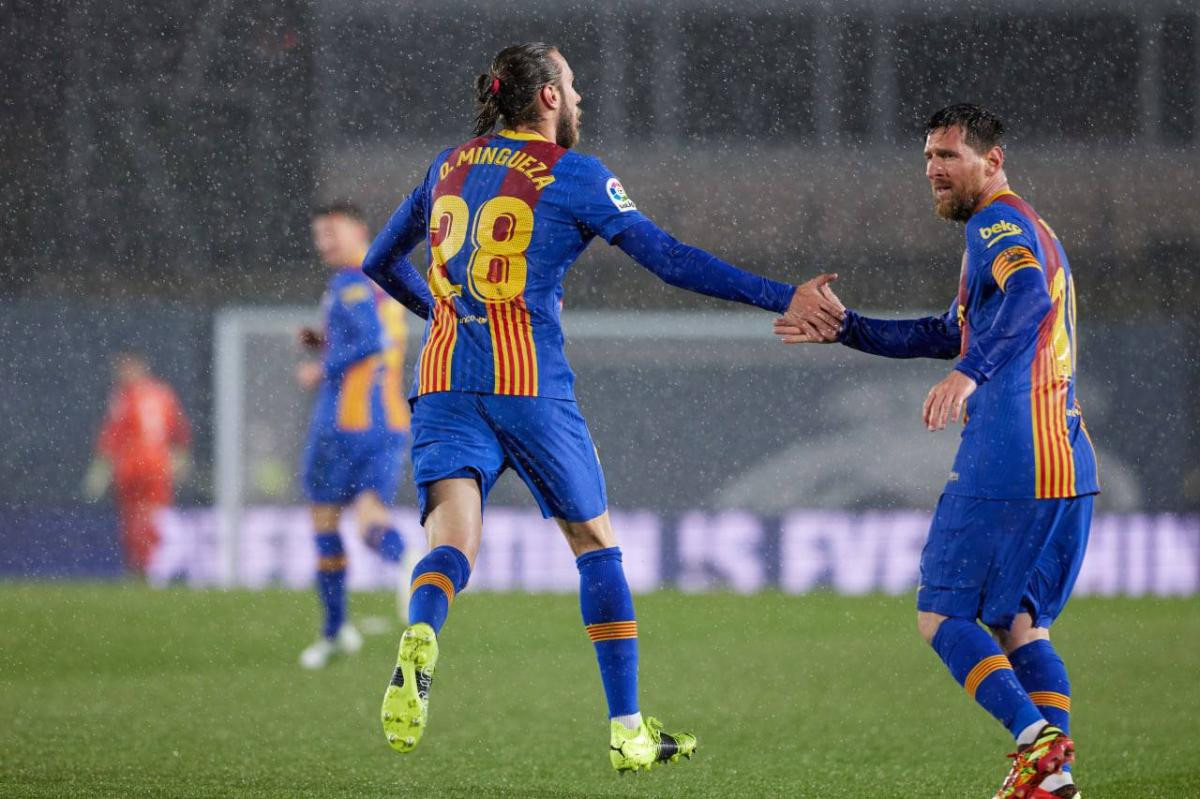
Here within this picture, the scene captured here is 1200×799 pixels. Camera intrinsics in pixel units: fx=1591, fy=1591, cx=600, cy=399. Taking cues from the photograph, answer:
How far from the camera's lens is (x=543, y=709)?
18.1 feet

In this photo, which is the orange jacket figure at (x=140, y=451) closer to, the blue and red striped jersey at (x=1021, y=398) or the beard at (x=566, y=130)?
the beard at (x=566, y=130)

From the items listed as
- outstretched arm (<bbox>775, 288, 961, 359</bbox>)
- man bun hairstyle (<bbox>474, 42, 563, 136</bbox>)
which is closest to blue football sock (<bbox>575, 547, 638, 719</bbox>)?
outstretched arm (<bbox>775, 288, 961, 359</bbox>)

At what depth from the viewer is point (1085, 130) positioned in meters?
17.7

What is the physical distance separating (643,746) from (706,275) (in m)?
1.13

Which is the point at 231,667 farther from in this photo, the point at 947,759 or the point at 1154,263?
the point at 1154,263

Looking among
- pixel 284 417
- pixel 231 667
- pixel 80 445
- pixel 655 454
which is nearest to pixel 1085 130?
pixel 655 454

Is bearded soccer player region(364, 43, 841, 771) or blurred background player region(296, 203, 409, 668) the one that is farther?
blurred background player region(296, 203, 409, 668)

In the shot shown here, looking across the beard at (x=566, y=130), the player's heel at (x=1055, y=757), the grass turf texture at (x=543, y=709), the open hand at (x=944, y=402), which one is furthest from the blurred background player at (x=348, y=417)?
the player's heel at (x=1055, y=757)

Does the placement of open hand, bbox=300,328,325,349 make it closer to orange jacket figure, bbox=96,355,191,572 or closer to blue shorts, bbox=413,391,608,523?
blue shorts, bbox=413,391,608,523

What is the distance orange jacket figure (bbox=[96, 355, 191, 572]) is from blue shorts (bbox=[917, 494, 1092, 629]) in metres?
9.09

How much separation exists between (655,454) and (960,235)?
449 centimetres

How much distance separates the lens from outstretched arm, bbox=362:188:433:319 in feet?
13.1

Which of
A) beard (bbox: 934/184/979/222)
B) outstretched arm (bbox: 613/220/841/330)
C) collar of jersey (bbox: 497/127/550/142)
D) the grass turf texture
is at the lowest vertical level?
the grass turf texture

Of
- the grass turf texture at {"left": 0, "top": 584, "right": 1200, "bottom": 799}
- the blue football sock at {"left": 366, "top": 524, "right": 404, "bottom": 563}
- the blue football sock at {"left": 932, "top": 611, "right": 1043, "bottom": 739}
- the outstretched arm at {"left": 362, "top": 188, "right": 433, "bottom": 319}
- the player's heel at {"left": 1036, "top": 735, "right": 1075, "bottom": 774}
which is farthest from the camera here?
the blue football sock at {"left": 366, "top": 524, "right": 404, "bottom": 563}
